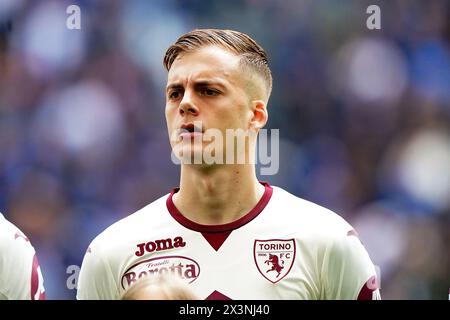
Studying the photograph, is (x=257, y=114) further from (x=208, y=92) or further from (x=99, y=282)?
(x=99, y=282)

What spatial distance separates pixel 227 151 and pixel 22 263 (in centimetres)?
105

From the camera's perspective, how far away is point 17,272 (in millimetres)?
3580

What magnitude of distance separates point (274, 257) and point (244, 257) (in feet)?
0.43

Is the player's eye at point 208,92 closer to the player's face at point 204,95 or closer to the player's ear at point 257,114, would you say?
the player's face at point 204,95

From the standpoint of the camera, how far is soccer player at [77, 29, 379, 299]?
135 inches

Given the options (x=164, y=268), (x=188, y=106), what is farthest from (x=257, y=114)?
(x=164, y=268)

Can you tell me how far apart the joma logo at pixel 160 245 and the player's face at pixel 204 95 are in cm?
40

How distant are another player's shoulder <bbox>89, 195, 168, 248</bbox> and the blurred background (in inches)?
79.0

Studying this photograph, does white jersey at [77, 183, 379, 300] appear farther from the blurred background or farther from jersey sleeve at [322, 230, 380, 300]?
the blurred background

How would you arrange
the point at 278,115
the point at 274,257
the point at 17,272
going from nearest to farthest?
the point at 274,257 < the point at 17,272 < the point at 278,115

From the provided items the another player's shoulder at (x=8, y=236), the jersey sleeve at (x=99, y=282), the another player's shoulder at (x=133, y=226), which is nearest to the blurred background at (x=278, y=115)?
the another player's shoulder at (x=8, y=236)

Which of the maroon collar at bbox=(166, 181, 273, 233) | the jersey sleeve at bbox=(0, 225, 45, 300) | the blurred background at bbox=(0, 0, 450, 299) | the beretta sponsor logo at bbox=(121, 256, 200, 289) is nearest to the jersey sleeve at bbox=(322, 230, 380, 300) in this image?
the maroon collar at bbox=(166, 181, 273, 233)

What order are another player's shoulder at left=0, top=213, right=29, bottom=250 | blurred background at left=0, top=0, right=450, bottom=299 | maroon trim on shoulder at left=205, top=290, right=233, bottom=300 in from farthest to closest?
1. blurred background at left=0, top=0, right=450, bottom=299
2. another player's shoulder at left=0, top=213, right=29, bottom=250
3. maroon trim on shoulder at left=205, top=290, right=233, bottom=300
